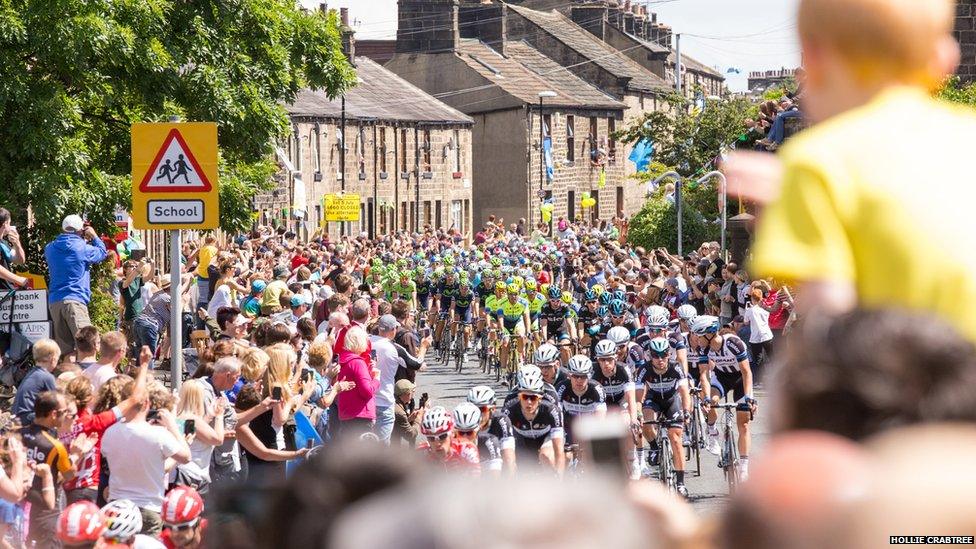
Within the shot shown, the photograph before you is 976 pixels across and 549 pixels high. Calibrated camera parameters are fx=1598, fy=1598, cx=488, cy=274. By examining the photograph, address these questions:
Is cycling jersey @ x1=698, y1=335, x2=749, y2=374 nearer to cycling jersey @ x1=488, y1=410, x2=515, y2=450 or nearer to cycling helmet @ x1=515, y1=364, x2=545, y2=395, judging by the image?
cycling helmet @ x1=515, y1=364, x2=545, y2=395

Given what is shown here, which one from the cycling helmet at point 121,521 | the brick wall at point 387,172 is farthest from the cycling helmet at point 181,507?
the brick wall at point 387,172

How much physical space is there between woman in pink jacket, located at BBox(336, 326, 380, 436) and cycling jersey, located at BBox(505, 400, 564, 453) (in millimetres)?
1318

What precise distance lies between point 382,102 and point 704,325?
2158 inches

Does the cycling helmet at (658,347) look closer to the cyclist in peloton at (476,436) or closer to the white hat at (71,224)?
the cyclist in peloton at (476,436)

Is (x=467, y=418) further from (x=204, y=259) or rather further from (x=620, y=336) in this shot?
(x=204, y=259)

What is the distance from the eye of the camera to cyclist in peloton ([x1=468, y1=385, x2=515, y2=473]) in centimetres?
1268

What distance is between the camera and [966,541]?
129 cm

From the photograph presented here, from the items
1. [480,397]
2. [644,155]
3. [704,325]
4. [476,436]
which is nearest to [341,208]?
[644,155]

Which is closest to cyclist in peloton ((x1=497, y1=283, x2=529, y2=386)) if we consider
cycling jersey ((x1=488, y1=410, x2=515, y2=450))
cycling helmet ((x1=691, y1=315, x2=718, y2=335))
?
cycling helmet ((x1=691, y1=315, x2=718, y2=335))

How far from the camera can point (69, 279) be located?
1564cm

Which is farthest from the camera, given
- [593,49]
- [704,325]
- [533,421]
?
[593,49]

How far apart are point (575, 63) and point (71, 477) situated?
8430cm

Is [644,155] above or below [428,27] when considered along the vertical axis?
below

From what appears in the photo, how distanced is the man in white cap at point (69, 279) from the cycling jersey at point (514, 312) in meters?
13.9
